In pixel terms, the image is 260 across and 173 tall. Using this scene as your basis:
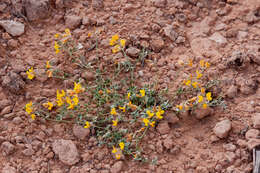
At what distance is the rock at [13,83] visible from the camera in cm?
313

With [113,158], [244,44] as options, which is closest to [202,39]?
[244,44]

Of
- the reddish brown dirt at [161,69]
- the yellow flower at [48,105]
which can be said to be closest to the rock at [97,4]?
the reddish brown dirt at [161,69]

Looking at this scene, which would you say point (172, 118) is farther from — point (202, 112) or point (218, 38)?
point (218, 38)

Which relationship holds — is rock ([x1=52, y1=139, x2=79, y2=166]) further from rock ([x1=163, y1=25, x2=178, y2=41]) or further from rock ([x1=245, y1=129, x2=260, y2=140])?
rock ([x1=163, y1=25, x2=178, y2=41])

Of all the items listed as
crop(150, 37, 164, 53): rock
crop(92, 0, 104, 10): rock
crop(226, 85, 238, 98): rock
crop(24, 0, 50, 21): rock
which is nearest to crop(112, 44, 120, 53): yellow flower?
crop(150, 37, 164, 53): rock

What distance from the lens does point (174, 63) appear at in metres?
3.49

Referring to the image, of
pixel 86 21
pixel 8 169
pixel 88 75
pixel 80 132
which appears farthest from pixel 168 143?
pixel 86 21

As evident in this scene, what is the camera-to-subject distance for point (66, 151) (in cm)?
Answer: 281

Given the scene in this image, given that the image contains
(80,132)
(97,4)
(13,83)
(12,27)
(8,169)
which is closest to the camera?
(8,169)

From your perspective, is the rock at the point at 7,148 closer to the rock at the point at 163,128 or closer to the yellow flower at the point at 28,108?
the yellow flower at the point at 28,108

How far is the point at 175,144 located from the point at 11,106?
164 centimetres

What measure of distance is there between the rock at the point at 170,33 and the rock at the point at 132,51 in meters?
0.45

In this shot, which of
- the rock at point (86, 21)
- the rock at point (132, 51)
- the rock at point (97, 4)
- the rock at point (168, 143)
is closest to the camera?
the rock at point (168, 143)

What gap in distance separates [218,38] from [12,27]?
2.38 metres
